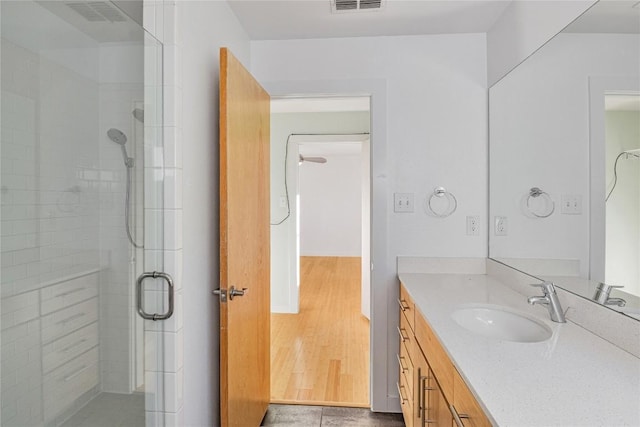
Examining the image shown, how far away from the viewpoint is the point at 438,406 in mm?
1234

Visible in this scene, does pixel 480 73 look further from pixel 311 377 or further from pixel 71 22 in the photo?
pixel 311 377

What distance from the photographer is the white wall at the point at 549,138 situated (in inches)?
52.9

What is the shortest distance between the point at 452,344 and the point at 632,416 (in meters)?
0.43

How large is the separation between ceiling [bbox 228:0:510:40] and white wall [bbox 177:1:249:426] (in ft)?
0.86

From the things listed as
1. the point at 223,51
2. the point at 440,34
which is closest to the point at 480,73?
the point at 440,34

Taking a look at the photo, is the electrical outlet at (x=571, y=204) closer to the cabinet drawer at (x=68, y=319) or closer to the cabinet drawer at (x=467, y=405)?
the cabinet drawer at (x=467, y=405)

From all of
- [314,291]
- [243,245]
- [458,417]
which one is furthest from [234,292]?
[314,291]

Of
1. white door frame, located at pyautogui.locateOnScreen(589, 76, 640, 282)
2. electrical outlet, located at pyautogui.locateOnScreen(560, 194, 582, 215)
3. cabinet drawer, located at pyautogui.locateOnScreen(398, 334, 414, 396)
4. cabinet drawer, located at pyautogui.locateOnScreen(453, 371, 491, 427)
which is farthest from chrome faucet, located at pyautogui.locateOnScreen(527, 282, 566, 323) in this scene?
cabinet drawer, located at pyautogui.locateOnScreen(398, 334, 414, 396)

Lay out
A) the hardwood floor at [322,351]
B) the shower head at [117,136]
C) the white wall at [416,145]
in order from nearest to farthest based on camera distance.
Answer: the shower head at [117,136]
the white wall at [416,145]
the hardwood floor at [322,351]

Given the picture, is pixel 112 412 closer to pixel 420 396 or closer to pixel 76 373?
pixel 76 373

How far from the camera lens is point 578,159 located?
4.64 feet

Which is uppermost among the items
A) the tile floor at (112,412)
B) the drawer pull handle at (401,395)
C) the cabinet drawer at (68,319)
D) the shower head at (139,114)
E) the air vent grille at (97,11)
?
the air vent grille at (97,11)

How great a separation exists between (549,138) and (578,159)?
254mm

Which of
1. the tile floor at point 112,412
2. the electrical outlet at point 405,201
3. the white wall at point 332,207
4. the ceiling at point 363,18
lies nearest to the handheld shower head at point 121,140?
the tile floor at point 112,412
